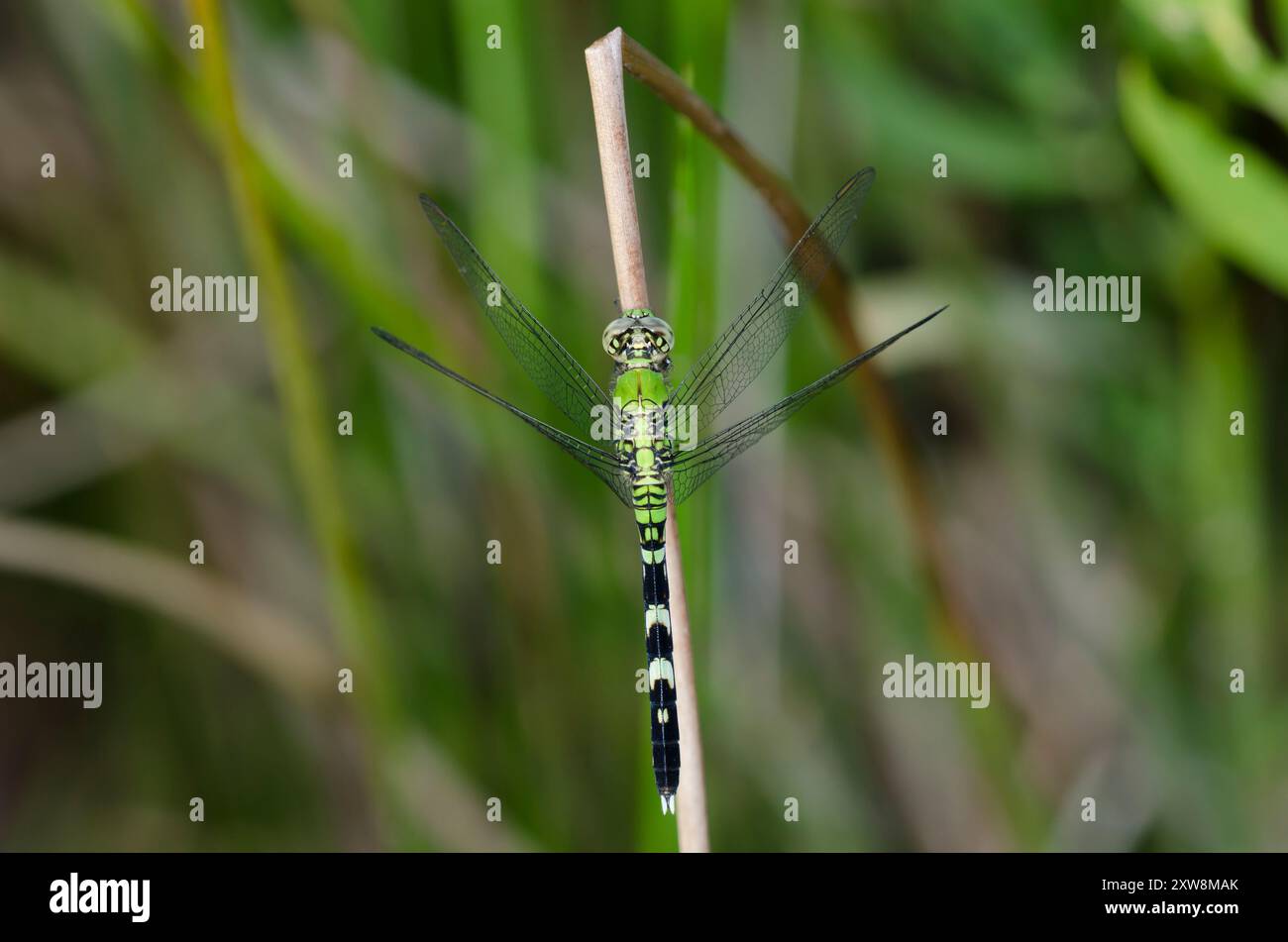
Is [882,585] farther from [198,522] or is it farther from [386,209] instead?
[198,522]

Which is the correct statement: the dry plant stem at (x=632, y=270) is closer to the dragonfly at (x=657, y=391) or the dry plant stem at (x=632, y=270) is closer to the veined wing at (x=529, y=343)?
the dragonfly at (x=657, y=391)

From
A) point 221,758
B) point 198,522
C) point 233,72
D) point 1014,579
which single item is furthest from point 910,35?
point 221,758

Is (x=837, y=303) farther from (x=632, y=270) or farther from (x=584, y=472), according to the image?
(x=584, y=472)

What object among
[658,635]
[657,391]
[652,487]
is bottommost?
[658,635]

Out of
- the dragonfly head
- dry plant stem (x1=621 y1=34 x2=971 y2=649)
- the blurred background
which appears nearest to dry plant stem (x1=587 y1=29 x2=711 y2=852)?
dry plant stem (x1=621 y1=34 x2=971 y2=649)

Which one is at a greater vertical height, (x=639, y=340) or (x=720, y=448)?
(x=639, y=340)

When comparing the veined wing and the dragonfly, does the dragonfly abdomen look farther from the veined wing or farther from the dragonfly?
the veined wing

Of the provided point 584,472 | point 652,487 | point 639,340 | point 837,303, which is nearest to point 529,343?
point 639,340
